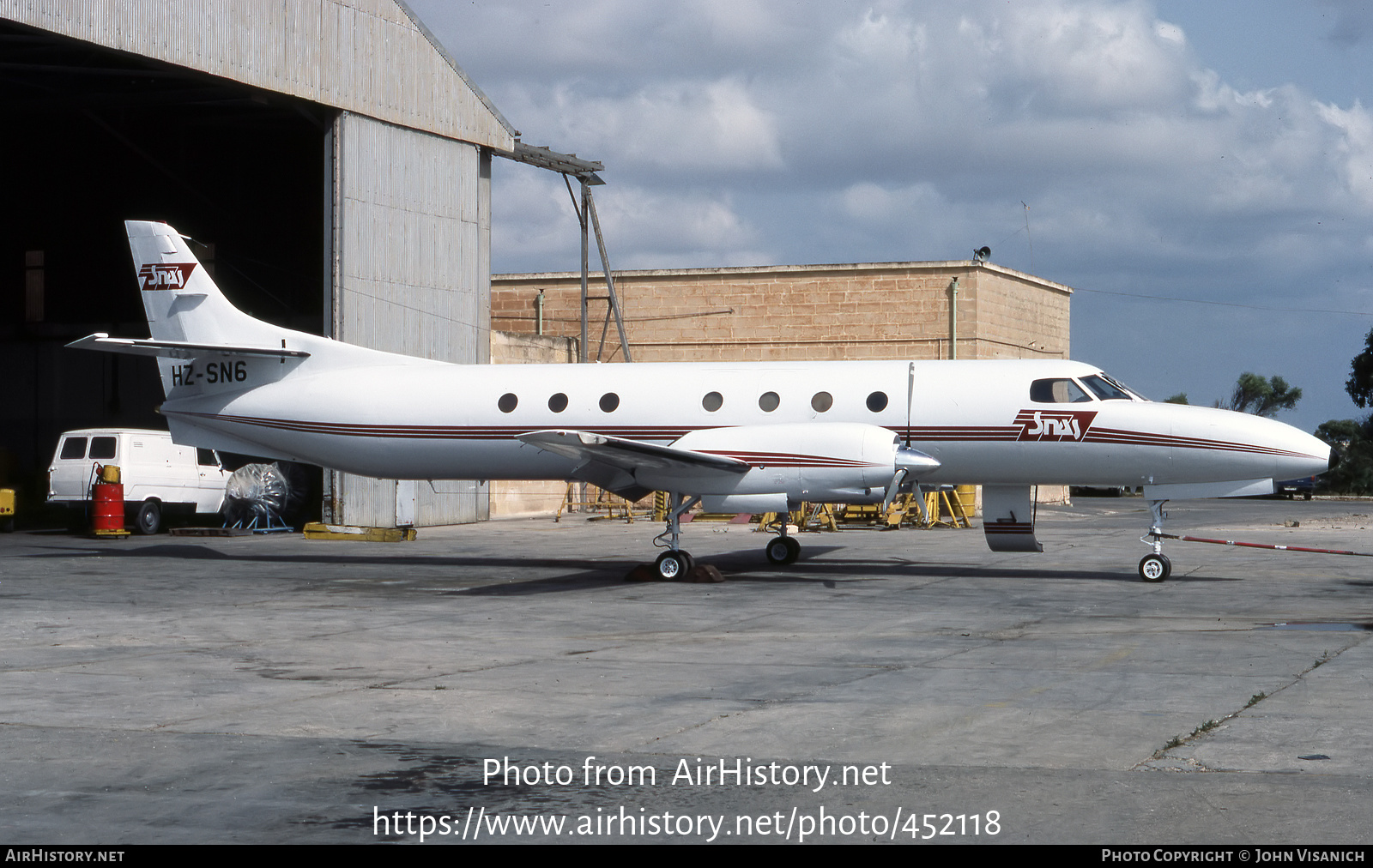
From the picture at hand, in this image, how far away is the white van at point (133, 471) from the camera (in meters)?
29.3

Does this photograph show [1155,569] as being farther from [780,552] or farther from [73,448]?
[73,448]

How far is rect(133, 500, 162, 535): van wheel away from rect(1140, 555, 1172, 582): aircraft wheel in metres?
21.9

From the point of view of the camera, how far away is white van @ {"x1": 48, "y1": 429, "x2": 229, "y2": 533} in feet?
96.0

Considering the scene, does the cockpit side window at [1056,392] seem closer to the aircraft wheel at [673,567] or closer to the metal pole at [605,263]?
the aircraft wheel at [673,567]

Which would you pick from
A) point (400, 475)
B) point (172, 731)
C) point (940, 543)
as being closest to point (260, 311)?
point (400, 475)

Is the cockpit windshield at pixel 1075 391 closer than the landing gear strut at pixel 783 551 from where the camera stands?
Yes

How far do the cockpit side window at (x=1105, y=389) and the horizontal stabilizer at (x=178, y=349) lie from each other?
12805 millimetres

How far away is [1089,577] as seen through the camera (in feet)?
62.8

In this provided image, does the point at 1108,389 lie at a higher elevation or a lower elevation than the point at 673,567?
higher

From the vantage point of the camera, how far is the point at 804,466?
17859 mm

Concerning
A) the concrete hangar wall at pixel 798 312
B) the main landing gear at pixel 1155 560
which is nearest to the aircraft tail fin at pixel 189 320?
the main landing gear at pixel 1155 560

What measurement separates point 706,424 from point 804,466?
228cm

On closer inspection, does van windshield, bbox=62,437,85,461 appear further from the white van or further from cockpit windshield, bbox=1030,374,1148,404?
cockpit windshield, bbox=1030,374,1148,404

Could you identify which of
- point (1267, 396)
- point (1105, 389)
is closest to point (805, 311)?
point (1105, 389)
